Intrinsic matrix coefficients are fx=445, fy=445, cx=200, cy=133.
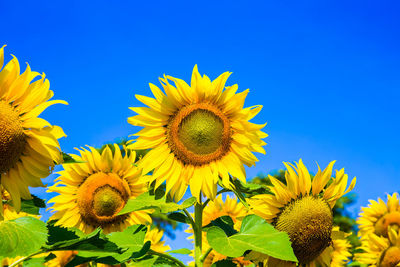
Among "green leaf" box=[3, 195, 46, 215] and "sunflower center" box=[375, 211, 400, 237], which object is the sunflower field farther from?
"sunflower center" box=[375, 211, 400, 237]

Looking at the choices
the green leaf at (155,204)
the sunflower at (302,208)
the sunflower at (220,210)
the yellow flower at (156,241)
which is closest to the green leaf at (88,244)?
the green leaf at (155,204)

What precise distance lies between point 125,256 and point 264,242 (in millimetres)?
863

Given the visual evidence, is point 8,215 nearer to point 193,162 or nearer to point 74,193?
point 74,193

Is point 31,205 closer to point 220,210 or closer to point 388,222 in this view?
point 220,210

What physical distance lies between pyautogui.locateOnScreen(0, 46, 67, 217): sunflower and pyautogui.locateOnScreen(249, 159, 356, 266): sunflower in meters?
1.92

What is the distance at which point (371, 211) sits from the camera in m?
7.64

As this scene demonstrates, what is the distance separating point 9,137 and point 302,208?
2481 millimetres

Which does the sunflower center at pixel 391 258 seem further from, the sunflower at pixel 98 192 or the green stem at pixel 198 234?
the green stem at pixel 198 234

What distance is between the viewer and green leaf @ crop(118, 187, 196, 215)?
3.00 meters

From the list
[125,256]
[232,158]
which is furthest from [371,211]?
[125,256]

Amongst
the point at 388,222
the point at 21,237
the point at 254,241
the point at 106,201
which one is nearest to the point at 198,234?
the point at 254,241

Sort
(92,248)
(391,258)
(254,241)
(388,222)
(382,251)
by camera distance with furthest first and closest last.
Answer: (388,222) < (382,251) < (391,258) < (254,241) < (92,248)

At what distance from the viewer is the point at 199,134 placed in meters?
3.72

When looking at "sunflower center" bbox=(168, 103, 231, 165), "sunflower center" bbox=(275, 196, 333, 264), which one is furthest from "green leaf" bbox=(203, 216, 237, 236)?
"sunflower center" bbox=(275, 196, 333, 264)
